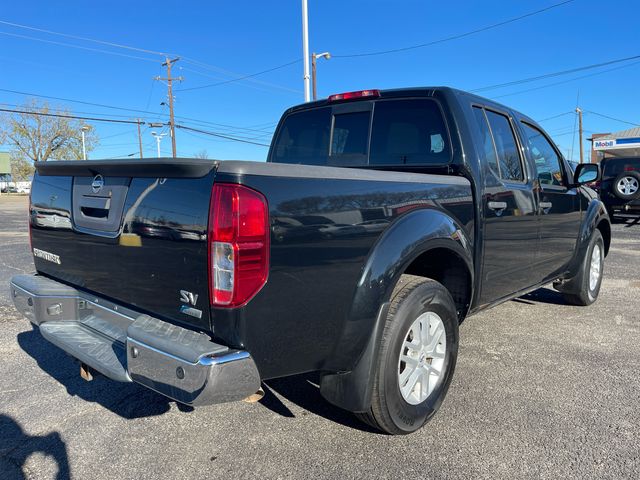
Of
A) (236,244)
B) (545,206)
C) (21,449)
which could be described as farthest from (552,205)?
(21,449)

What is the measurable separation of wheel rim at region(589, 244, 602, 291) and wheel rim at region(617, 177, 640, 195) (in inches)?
329

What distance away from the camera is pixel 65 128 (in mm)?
58406

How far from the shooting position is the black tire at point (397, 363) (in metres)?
2.42

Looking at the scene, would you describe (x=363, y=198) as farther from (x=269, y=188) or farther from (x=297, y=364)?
(x=297, y=364)

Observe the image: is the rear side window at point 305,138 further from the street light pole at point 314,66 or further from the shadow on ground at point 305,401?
the street light pole at point 314,66

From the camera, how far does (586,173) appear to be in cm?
462

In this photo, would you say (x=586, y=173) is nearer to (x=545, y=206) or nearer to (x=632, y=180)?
(x=545, y=206)

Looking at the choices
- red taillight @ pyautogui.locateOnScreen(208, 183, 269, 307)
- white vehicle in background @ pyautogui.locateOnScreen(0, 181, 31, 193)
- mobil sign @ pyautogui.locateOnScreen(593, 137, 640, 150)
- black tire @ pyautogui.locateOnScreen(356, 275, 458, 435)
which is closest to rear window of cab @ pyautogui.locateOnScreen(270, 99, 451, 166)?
black tire @ pyautogui.locateOnScreen(356, 275, 458, 435)

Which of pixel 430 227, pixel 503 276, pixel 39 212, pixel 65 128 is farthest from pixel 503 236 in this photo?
pixel 65 128

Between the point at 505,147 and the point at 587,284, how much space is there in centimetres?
236

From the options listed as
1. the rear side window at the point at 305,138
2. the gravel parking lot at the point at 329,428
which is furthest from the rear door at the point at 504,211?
the rear side window at the point at 305,138

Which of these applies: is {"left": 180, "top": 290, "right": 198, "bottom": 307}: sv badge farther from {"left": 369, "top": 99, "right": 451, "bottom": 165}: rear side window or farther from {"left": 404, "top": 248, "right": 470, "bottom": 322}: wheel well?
{"left": 369, "top": 99, "right": 451, "bottom": 165}: rear side window

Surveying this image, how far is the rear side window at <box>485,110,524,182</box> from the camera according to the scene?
12.0ft

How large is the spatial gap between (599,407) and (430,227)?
64.2 inches
